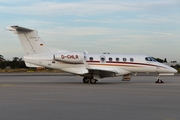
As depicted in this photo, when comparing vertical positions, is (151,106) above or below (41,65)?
below

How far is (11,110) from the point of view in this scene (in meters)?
10.2

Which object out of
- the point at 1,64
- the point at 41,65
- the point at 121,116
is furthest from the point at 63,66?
the point at 1,64

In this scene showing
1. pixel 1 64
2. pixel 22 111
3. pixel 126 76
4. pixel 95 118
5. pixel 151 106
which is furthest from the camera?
pixel 1 64

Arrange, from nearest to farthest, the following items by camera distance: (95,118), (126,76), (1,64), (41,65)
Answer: (95,118), (41,65), (126,76), (1,64)

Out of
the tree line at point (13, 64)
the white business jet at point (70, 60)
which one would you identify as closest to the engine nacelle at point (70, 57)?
the white business jet at point (70, 60)

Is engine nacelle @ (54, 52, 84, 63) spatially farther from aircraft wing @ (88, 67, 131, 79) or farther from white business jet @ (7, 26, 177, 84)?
aircraft wing @ (88, 67, 131, 79)

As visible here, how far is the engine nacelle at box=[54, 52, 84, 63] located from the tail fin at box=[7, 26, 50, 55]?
54.3 inches

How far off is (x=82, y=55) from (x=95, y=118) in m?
16.8

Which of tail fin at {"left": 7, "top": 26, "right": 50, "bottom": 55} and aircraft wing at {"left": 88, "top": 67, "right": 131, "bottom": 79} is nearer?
aircraft wing at {"left": 88, "top": 67, "right": 131, "bottom": 79}

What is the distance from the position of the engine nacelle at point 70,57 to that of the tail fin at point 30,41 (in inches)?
54.3

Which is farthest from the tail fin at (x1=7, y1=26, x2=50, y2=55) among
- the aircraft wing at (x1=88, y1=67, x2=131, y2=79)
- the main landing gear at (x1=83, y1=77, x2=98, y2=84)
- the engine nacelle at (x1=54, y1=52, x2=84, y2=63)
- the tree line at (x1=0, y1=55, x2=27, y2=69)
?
the tree line at (x1=0, y1=55, x2=27, y2=69)

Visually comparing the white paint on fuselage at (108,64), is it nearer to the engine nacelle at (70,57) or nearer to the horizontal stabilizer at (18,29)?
the engine nacelle at (70,57)

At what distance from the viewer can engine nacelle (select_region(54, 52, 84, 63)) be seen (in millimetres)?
24922

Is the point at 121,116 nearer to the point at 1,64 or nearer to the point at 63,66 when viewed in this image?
the point at 63,66
